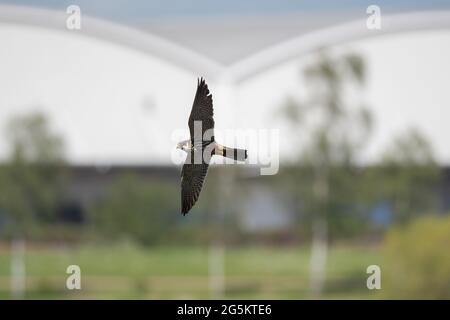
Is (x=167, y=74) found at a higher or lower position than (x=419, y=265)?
higher

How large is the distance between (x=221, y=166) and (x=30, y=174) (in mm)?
2633

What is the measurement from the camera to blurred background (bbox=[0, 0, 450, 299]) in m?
12.4

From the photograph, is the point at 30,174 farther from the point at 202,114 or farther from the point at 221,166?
the point at 202,114

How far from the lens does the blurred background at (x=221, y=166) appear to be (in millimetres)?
12445

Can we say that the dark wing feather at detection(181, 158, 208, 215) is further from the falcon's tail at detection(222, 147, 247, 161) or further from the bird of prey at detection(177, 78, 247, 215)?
the falcon's tail at detection(222, 147, 247, 161)

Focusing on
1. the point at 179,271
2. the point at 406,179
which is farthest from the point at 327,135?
the point at 179,271

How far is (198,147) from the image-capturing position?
415 centimetres

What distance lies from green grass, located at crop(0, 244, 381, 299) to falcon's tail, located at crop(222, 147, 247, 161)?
24.5 ft

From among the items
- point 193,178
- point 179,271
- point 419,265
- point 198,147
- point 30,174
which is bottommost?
point 179,271

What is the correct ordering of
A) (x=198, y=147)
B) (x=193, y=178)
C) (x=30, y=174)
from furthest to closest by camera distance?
1. (x=30, y=174)
2. (x=193, y=178)
3. (x=198, y=147)

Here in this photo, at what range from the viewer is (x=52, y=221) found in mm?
13492

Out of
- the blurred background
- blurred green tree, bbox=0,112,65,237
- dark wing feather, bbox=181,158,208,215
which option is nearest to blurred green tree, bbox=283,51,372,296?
the blurred background
